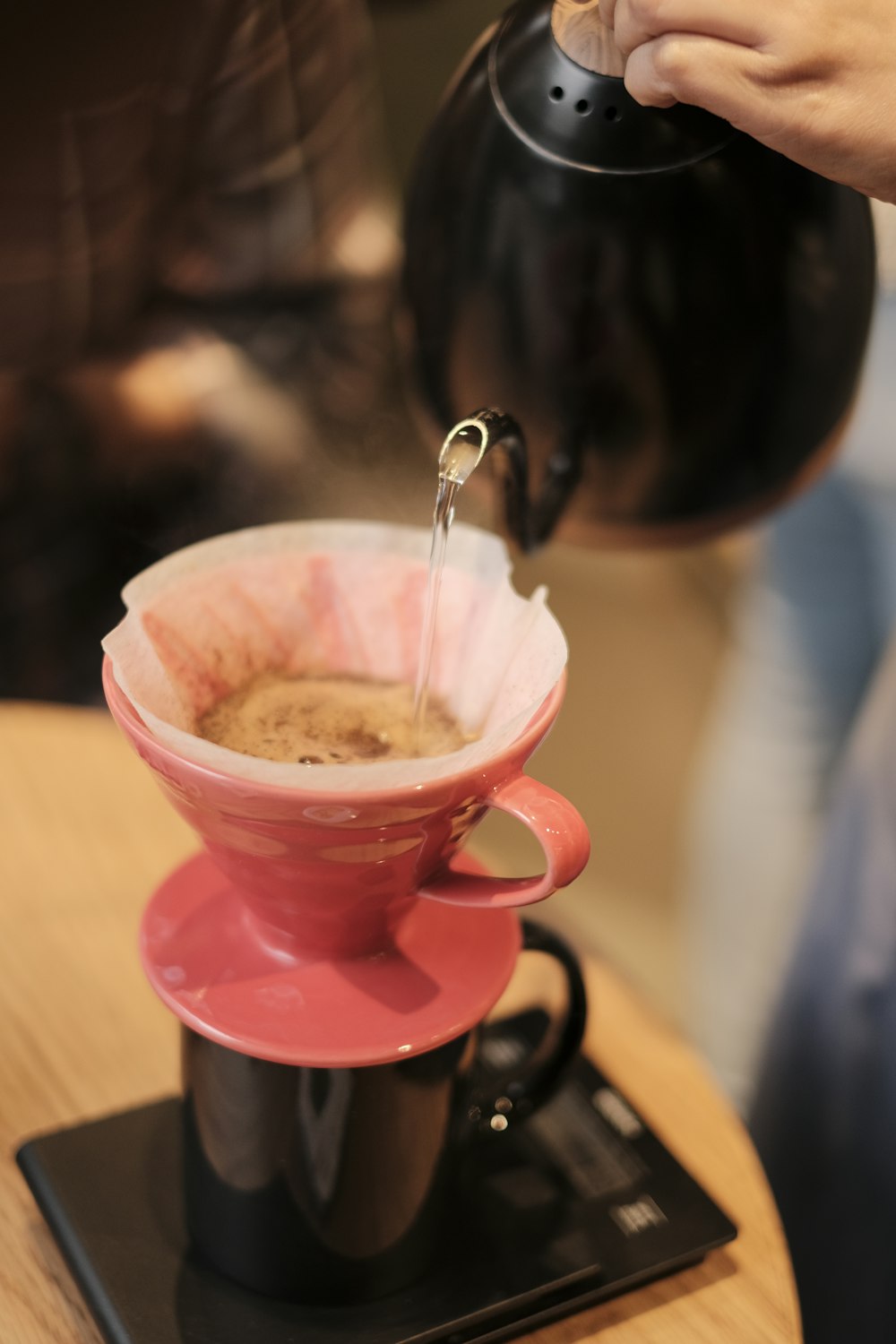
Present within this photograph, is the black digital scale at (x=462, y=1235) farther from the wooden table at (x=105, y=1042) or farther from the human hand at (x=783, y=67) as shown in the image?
the human hand at (x=783, y=67)

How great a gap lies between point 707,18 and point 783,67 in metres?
0.03

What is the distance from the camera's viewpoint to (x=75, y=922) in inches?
29.3

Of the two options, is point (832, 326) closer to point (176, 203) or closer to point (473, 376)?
point (473, 376)

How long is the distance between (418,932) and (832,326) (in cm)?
36

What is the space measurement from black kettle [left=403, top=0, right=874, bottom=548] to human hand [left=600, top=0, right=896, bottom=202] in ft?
0.17

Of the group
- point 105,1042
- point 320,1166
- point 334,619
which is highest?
point 334,619

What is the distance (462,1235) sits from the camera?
0.56m

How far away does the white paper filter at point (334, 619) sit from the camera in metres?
0.50

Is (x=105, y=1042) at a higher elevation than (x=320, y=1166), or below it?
below

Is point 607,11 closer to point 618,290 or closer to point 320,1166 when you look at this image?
point 618,290

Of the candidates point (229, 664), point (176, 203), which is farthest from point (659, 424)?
point (176, 203)

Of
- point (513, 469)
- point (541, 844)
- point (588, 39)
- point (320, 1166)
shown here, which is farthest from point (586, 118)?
point (320, 1166)

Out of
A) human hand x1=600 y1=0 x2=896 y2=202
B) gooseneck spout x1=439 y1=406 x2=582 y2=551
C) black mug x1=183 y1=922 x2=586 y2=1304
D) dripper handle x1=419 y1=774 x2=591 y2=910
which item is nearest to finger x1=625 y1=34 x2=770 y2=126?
human hand x1=600 y1=0 x2=896 y2=202

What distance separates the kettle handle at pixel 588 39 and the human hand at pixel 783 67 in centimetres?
2
